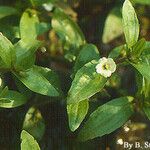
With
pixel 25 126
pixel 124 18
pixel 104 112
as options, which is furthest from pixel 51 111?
pixel 124 18

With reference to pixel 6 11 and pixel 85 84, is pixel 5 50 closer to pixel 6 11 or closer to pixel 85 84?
pixel 85 84

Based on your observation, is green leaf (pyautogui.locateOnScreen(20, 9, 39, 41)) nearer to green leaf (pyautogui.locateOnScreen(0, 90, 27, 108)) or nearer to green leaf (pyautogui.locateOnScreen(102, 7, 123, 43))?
green leaf (pyautogui.locateOnScreen(0, 90, 27, 108))

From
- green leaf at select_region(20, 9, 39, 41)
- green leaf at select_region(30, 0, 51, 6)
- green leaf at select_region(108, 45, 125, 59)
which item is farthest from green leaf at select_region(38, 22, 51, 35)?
green leaf at select_region(108, 45, 125, 59)

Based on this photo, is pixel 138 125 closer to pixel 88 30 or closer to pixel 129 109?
pixel 129 109

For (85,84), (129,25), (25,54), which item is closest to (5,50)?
(25,54)

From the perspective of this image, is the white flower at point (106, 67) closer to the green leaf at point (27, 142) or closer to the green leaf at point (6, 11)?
the green leaf at point (27, 142)

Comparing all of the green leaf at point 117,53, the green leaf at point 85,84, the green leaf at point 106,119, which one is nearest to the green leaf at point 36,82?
the green leaf at point 85,84
